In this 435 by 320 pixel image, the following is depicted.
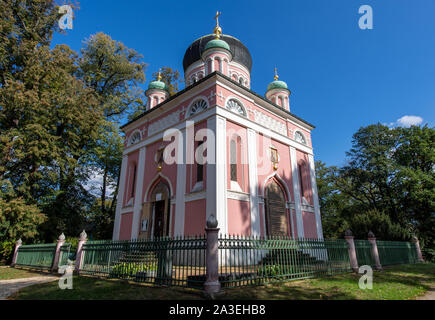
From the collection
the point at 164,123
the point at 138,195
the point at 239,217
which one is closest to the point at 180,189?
the point at 239,217

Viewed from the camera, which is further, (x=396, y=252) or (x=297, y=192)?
(x=297, y=192)

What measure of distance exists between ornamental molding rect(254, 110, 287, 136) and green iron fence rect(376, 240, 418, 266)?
7810mm

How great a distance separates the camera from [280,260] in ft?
25.3

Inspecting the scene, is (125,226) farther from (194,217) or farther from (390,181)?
(390,181)

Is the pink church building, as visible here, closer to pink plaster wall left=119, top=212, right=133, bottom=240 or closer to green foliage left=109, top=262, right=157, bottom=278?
pink plaster wall left=119, top=212, right=133, bottom=240

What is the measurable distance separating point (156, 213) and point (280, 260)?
27.5ft

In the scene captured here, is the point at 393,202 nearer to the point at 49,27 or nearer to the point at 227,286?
the point at 227,286

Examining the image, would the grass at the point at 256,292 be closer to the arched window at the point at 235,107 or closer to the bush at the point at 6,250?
the arched window at the point at 235,107

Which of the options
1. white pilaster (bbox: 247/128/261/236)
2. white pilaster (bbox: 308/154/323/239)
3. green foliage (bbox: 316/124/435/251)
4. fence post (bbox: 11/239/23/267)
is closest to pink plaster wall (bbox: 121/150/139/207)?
fence post (bbox: 11/239/23/267)

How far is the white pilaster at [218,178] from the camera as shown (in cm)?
1073

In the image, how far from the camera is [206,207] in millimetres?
11164

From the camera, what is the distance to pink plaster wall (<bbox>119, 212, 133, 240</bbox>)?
1527 centimetres

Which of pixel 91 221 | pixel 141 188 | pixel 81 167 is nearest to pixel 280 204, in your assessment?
pixel 141 188

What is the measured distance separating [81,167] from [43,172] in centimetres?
295
